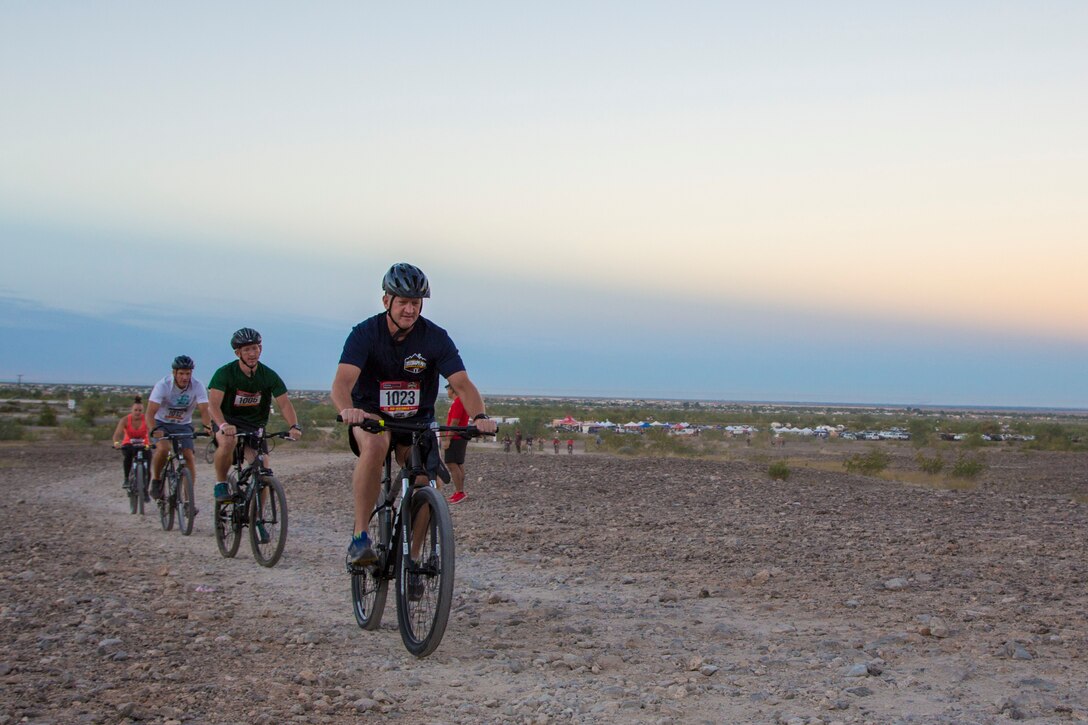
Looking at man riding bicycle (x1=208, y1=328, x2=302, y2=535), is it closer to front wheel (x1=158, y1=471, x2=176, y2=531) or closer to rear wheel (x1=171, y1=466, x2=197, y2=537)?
rear wheel (x1=171, y1=466, x2=197, y2=537)

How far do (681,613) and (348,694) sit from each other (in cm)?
277

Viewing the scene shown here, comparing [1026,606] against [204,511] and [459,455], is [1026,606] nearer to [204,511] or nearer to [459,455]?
[459,455]

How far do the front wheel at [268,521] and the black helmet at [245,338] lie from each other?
1.31 m

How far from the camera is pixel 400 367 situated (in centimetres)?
640

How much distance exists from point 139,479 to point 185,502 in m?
2.74

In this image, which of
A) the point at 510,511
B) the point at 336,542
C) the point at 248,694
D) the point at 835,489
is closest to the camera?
the point at 248,694

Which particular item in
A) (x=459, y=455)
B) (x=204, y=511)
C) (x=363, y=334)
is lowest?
(x=204, y=511)

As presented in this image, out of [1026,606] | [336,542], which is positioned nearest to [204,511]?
[336,542]

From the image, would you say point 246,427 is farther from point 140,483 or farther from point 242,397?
point 140,483

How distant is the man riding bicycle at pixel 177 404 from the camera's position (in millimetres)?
11945

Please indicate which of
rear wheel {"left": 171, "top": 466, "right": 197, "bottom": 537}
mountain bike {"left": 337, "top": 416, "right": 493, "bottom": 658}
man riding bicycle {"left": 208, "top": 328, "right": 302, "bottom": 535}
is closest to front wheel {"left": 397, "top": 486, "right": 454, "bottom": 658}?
mountain bike {"left": 337, "top": 416, "right": 493, "bottom": 658}

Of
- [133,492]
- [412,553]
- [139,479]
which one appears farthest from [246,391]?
[133,492]

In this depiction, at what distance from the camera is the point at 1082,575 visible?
7.95 metres

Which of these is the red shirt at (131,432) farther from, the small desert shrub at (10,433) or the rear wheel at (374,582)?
the small desert shrub at (10,433)
